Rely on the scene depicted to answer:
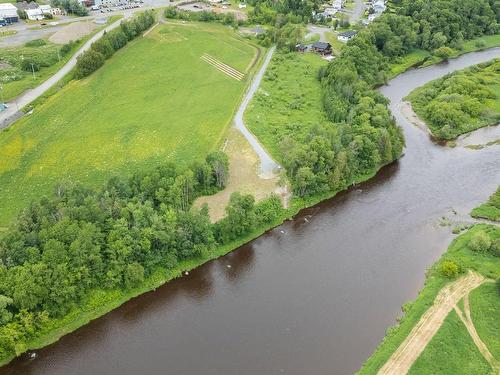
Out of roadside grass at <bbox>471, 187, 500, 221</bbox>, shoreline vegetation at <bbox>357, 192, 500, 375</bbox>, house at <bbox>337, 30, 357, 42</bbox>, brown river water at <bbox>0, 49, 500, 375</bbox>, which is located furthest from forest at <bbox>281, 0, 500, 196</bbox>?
shoreline vegetation at <bbox>357, 192, 500, 375</bbox>

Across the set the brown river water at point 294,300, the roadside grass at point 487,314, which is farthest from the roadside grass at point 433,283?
the roadside grass at point 487,314

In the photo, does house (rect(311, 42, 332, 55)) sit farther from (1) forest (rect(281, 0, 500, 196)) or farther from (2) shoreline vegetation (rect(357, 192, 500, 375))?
(2) shoreline vegetation (rect(357, 192, 500, 375))

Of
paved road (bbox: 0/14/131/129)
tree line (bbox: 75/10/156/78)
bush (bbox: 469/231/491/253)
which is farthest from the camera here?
tree line (bbox: 75/10/156/78)

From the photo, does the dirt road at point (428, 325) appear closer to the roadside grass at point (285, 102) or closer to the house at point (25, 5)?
the roadside grass at point (285, 102)

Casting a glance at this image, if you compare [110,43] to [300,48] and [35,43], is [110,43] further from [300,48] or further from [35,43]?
[300,48]

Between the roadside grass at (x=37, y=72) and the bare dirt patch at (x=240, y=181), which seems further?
the roadside grass at (x=37, y=72)

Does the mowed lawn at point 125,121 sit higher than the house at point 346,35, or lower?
lower
